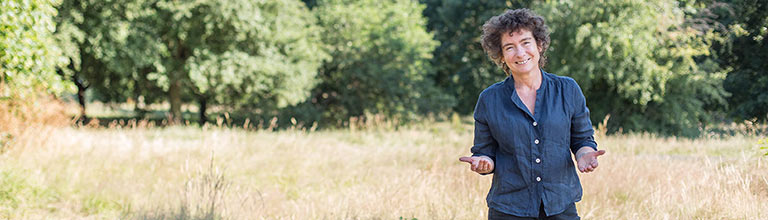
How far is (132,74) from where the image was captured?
18.9 meters

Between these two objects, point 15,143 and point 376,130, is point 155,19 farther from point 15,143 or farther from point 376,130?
point 15,143

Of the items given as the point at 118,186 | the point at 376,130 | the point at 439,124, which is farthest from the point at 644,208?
the point at 439,124

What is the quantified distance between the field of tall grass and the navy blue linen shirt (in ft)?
6.72

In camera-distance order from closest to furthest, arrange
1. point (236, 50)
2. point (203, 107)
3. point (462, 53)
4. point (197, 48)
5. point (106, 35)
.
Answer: point (106, 35) < point (197, 48) < point (236, 50) < point (203, 107) < point (462, 53)

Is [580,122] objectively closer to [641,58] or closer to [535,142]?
[535,142]

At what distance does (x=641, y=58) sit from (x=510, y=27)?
14.0m

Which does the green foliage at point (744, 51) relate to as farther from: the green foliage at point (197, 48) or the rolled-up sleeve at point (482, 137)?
the green foliage at point (197, 48)

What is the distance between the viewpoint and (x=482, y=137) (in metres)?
2.62

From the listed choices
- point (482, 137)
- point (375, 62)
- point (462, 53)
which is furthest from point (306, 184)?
point (462, 53)

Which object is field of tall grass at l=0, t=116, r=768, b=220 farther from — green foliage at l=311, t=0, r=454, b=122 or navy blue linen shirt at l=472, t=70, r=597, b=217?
green foliage at l=311, t=0, r=454, b=122

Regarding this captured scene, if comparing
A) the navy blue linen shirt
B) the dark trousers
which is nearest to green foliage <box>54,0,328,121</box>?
the navy blue linen shirt

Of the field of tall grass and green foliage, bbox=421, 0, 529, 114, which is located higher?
green foliage, bbox=421, 0, 529, 114

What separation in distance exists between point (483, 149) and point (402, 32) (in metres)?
19.6

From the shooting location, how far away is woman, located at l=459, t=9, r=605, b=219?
2.48m
